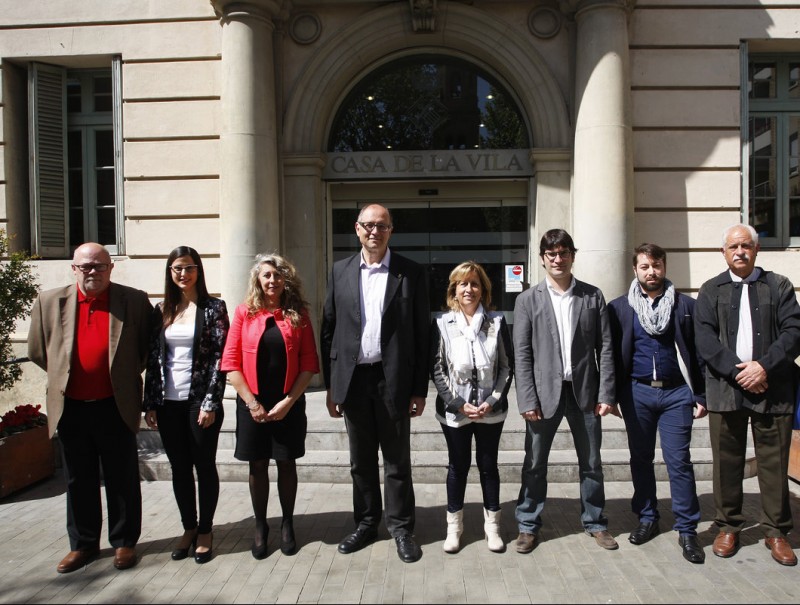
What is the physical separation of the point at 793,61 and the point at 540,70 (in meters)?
3.70

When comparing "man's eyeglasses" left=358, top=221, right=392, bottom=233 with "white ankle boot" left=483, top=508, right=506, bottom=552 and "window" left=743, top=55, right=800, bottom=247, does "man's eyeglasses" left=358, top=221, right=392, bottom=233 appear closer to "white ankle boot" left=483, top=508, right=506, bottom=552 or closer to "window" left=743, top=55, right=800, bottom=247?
"white ankle boot" left=483, top=508, right=506, bottom=552

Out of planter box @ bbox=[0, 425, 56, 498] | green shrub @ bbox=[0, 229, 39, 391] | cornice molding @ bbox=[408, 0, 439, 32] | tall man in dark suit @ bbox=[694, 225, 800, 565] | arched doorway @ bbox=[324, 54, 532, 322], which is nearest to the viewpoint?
tall man in dark suit @ bbox=[694, 225, 800, 565]

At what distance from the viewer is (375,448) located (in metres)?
4.39

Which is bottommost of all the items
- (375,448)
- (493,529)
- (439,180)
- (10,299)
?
(493,529)

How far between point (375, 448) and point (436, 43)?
6.25 meters

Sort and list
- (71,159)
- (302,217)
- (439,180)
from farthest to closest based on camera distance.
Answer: (71,159)
(439,180)
(302,217)

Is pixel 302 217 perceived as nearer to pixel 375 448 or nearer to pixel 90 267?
pixel 90 267

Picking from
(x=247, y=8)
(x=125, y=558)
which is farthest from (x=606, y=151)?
(x=125, y=558)

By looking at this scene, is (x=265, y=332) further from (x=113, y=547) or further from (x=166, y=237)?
(x=166, y=237)

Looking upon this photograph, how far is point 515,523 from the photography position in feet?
15.6

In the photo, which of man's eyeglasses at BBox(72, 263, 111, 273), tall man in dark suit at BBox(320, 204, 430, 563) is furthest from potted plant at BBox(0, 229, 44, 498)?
tall man in dark suit at BBox(320, 204, 430, 563)

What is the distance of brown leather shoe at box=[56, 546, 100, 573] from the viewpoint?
4.05 m

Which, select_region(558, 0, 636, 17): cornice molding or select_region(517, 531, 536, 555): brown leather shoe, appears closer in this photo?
select_region(517, 531, 536, 555): brown leather shoe

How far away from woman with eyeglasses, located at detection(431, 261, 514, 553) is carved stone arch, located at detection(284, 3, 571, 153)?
4.67 m
